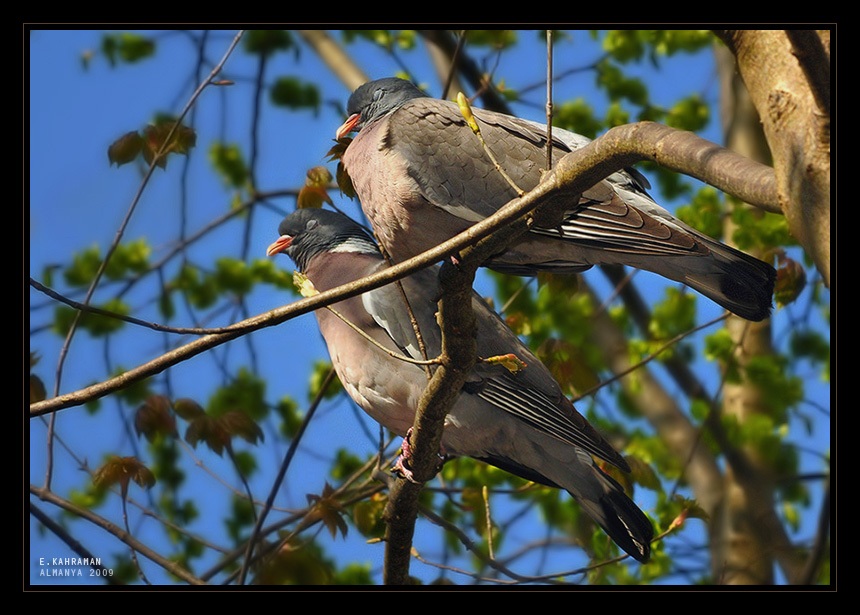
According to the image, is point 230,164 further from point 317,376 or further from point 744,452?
point 744,452

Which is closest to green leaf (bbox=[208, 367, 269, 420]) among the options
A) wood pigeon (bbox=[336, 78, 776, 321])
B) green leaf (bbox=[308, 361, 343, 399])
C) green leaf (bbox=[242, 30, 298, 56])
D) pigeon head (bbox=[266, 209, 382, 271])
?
green leaf (bbox=[308, 361, 343, 399])

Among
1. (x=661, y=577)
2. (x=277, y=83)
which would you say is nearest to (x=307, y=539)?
(x=661, y=577)

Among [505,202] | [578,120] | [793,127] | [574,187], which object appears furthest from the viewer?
[578,120]

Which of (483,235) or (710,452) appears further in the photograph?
(710,452)

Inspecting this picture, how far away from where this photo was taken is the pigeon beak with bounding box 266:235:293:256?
168 inches

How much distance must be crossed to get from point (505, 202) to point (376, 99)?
80 cm

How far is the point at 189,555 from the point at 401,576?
82.9 inches

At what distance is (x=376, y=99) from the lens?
13.1 feet

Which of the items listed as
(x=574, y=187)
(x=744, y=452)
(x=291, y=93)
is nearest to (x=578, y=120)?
(x=291, y=93)

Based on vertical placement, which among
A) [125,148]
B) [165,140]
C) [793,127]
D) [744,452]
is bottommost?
[793,127]

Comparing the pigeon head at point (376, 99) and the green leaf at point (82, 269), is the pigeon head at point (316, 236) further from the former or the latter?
the green leaf at point (82, 269)

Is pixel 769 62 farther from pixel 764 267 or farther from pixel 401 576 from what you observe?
pixel 401 576

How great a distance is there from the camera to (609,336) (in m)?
6.40

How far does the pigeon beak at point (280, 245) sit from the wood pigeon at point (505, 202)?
636mm
